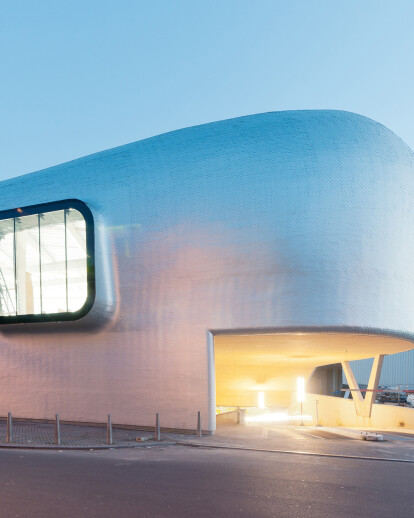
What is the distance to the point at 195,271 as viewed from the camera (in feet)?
60.5

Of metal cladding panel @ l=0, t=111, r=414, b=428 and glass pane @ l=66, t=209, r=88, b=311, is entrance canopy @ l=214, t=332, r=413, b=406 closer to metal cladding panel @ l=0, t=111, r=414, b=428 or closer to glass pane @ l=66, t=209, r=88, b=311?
metal cladding panel @ l=0, t=111, r=414, b=428

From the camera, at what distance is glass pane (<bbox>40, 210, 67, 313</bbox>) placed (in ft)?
67.9

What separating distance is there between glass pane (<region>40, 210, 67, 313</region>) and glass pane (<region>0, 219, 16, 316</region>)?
1670 millimetres

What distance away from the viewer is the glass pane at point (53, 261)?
2069 cm

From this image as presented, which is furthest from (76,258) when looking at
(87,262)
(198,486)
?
(198,486)

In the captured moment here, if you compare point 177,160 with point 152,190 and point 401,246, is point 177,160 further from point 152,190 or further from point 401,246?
point 401,246

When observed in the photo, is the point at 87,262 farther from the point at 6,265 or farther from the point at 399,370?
the point at 399,370

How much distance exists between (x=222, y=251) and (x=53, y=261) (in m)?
7.54

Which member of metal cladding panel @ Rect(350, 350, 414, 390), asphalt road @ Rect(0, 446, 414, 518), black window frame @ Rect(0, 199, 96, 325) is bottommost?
metal cladding panel @ Rect(350, 350, 414, 390)

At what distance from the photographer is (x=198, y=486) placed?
8.36m

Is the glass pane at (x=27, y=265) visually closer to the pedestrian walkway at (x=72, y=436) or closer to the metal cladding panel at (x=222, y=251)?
the metal cladding panel at (x=222, y=251)

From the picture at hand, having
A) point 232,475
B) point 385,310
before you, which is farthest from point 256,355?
point 232,475

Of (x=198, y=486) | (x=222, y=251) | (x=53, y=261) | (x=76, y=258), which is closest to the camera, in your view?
(x=198, y=486)

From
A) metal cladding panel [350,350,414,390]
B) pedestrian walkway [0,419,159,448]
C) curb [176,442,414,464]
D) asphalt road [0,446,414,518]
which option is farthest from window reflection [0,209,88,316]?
metal cladding panel [350,350,414,390]
